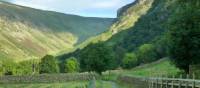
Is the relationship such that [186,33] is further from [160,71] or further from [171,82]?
[160,71]

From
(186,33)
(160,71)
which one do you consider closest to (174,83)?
(186,33)

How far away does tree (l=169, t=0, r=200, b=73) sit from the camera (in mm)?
72062

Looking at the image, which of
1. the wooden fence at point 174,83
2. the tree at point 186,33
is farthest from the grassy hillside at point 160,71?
the wooden fence at point 174,83

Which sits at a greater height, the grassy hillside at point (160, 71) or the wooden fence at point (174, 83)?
the grassy hillside at point (160, 71)

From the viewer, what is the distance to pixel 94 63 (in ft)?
610

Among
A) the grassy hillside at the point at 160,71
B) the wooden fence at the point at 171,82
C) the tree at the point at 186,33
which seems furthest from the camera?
the grassy hillside at the point at 160,71

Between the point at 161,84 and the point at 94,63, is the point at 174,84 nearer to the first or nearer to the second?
the point at 161,84

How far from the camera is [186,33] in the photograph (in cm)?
7206

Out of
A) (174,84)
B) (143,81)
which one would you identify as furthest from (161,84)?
(143,81)

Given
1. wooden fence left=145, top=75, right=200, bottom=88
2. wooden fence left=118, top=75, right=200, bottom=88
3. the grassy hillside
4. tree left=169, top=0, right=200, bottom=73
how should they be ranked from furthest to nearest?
the grassy hillside → tree left=169, top=0, right=200, bottom=73 → wooden fence left=118, top=75, right=200, bottom=88 → wooden fence left=145, top=75, right=200, bottom=88

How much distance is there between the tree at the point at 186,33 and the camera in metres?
72.1

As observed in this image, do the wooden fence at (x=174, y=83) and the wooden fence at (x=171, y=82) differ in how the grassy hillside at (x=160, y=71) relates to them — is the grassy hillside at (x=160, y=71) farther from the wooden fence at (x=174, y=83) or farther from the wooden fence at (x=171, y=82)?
the wooden fence at (x=174, y=83)

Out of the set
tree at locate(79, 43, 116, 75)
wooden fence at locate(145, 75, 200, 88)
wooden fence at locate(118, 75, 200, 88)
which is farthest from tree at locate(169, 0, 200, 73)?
tree at locate(79, 43, 116, 75)

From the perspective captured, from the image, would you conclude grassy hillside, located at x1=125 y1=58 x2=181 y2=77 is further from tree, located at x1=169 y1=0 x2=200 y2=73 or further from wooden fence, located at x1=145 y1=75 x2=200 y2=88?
wooden fence, located at x1=145 y1=75 x2=200 y2=88
